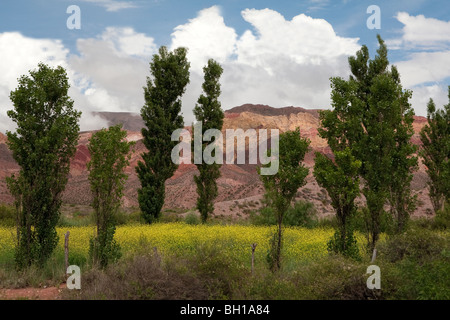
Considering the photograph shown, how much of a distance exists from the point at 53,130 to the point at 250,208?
32.0 metres

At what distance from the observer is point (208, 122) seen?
3291 cm

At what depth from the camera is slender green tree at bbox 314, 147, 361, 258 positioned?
14.7 metres

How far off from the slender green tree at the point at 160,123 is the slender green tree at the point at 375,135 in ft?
57.2

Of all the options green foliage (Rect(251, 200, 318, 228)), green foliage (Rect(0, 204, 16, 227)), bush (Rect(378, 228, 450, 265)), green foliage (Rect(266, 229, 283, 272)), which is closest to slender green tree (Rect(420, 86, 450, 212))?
green foliage (Rect(251, 200, 318, 228))

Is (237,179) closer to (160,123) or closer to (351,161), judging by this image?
(160,123)

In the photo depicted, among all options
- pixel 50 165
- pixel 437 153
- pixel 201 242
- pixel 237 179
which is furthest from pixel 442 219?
pixel 237 179

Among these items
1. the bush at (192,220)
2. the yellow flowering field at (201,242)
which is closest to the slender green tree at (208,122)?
the bush at (192,220)

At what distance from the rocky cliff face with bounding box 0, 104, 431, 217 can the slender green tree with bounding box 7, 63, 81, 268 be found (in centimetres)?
1522

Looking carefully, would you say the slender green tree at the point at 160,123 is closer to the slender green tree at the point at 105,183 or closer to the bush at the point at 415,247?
the slender green tree at the point at 105,183

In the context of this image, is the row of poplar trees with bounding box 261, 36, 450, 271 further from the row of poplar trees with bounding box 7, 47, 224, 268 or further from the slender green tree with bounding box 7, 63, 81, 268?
the slender green tree with bounding box 7, 63, 81, 268

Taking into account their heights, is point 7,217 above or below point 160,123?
below

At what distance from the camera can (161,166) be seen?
3116 cm

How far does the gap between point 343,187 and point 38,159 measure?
11.9m
